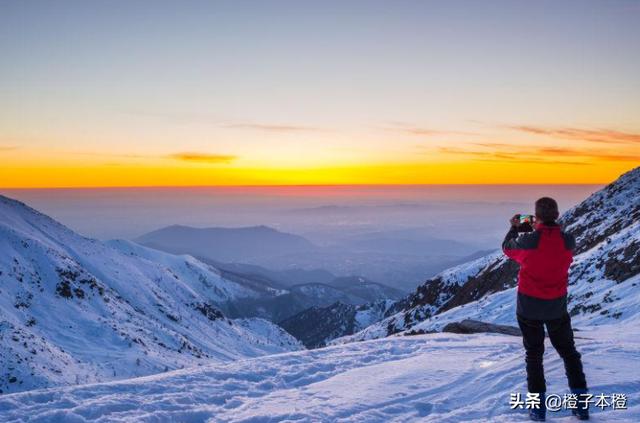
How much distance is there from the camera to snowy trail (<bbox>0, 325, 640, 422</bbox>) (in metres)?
6.31

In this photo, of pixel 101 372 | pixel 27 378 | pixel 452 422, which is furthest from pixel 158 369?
pixel 452 422

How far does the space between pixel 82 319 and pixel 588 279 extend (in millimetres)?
38847

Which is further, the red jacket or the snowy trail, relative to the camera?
the snowy trail

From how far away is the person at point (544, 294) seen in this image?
18.1 ft

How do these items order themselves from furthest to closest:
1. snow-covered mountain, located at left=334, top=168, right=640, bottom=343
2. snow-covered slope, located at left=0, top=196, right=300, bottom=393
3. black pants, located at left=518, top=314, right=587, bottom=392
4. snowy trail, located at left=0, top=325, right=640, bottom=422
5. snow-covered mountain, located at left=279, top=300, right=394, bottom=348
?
snow-covered mountain, located at left=279, top=300, right=394, bottom=348, snow-covered slope, located at left=0, top=196, right=300, bottom=393, snow-covered mountain, located at left=334, top=168, right=640, bottom=343, snowy trail, located at left=0, top=325, right=640, bottom=422, black pants, located at left=518, top=314, right=587, bottom=392

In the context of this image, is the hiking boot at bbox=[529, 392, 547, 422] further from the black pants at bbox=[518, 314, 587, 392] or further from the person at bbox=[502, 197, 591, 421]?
the black pants at bbox=[518, 314, 587, 392]

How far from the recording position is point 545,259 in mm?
5523

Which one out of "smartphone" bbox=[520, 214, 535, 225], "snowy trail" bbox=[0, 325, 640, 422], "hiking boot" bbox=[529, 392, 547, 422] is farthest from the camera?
A: "snowy trail" bbox=[0, 325, 640, 422]

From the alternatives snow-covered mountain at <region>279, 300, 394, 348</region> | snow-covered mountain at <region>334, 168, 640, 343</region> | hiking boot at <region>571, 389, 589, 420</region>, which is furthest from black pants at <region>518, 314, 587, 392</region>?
snow-covered mountain at <region>279, 300, 394, 348</region>

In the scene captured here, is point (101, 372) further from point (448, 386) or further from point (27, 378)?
point (448, 386)

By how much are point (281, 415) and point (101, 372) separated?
86.6 ft

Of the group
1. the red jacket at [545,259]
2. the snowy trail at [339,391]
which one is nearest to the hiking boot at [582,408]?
the snowy trail at [339,391]

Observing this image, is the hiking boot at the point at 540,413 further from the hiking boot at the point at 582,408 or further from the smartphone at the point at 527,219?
the smartphone at the point at 527,219

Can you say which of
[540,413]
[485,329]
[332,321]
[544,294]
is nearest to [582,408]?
[540,413]
